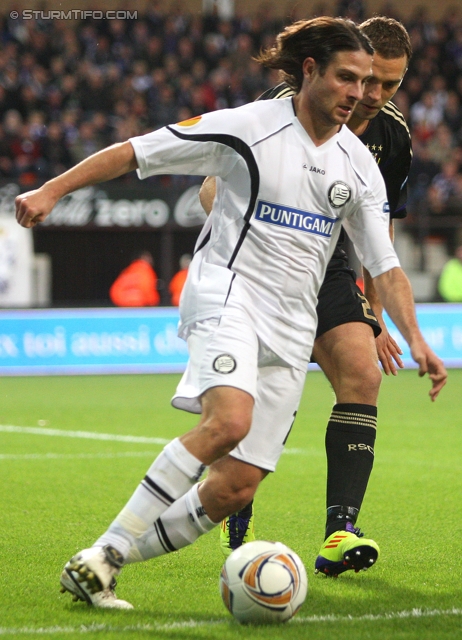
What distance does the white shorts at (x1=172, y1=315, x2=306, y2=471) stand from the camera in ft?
11.2

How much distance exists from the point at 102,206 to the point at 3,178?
6.06ft

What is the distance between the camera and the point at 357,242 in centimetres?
387

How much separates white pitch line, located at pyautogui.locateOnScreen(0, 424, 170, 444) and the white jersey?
14.9 feet

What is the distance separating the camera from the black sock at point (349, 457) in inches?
168

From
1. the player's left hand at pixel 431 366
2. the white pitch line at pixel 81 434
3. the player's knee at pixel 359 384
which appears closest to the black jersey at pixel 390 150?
the player's knee at pixel 359 384

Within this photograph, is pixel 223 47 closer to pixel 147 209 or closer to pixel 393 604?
pixel 147 209

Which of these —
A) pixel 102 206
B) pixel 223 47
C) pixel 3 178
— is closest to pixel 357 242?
pixel 102 206

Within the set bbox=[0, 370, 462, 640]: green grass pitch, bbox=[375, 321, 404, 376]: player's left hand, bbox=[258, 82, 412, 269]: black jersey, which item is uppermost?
bbox=[258, 82, 412, 269]: black jersey

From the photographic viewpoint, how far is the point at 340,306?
4.38m

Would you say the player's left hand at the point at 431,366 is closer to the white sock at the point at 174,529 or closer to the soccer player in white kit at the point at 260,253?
the soccer player in white kit at the point at 260,253

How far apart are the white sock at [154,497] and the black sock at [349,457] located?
1049 mm

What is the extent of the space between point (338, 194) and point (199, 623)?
1.51 meters

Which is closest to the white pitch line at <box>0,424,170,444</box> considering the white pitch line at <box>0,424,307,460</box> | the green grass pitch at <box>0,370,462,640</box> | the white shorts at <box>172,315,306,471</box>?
the white pitch line at <box>0,424,307,460</box>

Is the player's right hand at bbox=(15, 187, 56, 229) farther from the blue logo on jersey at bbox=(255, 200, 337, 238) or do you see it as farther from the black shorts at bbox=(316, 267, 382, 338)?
the black shorts at bbox=(316, 267, 382, 338)
